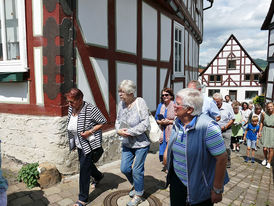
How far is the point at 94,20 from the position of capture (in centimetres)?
451

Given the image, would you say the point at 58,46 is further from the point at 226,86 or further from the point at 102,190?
the point at 226,86

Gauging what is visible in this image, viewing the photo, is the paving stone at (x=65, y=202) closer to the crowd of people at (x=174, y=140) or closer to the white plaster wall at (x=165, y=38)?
the crowd of people at (x=174, y=140)

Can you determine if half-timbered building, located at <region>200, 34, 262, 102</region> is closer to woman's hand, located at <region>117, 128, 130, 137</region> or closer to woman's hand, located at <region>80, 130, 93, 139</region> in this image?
woman's hand, located at <region>117, 128, 130, 137</region>

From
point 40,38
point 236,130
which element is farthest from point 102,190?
point 236,130

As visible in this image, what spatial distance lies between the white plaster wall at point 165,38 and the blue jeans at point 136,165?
5386 millimetres

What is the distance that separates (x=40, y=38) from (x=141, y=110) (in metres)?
2.23

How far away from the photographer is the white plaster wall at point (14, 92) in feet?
13.3

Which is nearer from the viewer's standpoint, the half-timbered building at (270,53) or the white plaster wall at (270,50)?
the half-timbered building at (270,53)

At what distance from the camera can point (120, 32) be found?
5.37 meters

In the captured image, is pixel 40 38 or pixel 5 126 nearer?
pixel 40 38

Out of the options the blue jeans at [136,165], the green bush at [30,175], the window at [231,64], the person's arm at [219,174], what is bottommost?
the green bush at [30,175]

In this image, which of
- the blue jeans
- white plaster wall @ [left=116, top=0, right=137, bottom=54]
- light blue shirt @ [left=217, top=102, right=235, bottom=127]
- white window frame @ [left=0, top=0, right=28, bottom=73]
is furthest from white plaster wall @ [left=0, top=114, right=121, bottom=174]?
light blue shirt @ [left=217, top=102, right=235, bottom=127]

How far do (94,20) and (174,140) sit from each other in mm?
3369

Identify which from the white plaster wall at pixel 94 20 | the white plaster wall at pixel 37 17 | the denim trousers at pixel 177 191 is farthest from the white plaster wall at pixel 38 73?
the denim trousers at pixel 177 191
